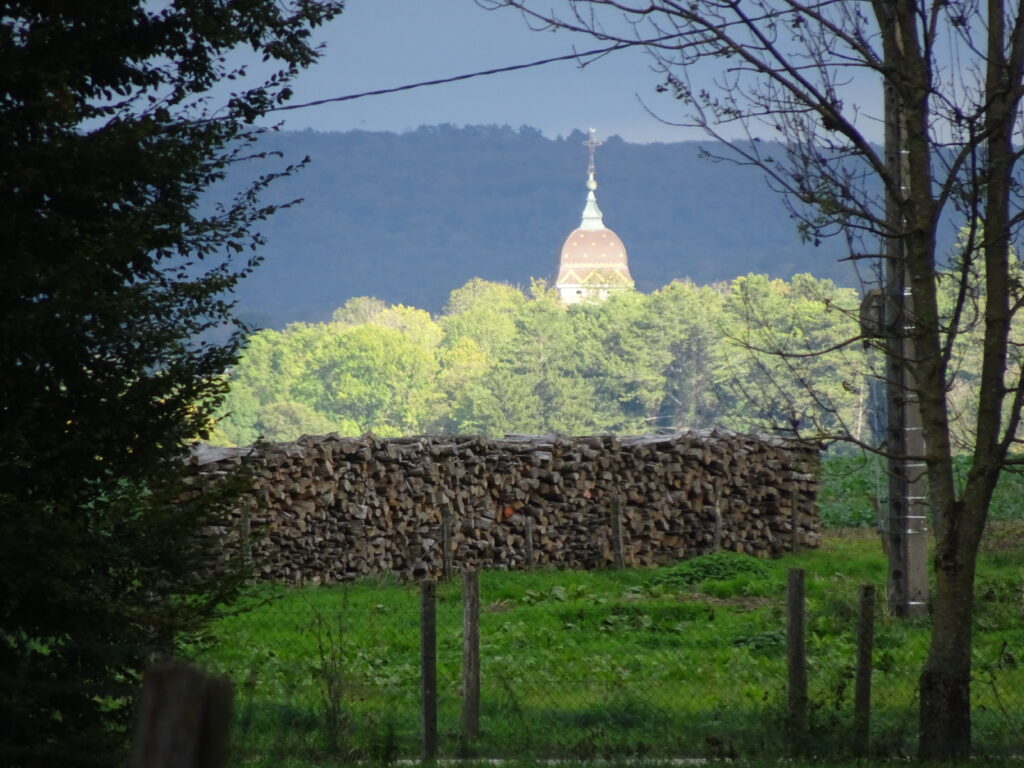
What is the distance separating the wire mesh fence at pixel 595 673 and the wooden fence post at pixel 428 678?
0.11 m

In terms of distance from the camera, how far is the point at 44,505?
257 inches

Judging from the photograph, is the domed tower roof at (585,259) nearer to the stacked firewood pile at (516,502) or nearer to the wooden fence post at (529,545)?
the stacked firewood pile at (516,502)

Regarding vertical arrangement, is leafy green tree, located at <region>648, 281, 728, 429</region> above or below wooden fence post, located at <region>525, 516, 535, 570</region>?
above

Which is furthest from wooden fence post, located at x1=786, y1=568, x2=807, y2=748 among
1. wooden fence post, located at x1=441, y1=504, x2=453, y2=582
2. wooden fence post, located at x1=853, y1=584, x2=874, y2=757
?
wooden fence post, located at x1=441, y1=504, x2=453, y2=582

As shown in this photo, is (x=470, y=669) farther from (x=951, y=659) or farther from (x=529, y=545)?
(x=529, y=545)

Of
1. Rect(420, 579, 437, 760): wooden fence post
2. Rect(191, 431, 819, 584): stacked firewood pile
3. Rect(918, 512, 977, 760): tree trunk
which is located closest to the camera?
Rect(918, 512, 977, 760): tree trunk

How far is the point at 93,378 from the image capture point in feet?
23.1

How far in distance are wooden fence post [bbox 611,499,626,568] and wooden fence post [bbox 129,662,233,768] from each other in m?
17.4

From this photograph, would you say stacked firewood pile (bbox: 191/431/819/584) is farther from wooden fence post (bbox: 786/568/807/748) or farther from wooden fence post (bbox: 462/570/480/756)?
wooden fence post (bbox: 786/568/807/748)

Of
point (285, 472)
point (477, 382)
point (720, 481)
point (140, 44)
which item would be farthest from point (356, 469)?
point (477, 382)

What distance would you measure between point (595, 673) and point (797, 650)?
9.57 ft

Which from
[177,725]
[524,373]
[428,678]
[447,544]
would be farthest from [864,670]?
[524,373]

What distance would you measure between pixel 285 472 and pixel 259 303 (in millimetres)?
172922

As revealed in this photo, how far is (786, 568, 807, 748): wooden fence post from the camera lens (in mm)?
7883
